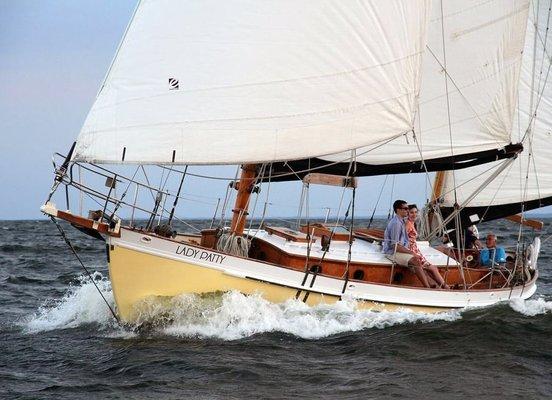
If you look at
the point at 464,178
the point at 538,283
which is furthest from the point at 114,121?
the point at 538,283

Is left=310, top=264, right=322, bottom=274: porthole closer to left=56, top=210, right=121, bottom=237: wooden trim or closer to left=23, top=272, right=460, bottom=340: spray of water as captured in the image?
left=23, top=272, right=460, bottom=340: spray of water

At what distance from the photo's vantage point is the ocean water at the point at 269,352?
10.4m

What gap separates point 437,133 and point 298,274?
446 centimetres

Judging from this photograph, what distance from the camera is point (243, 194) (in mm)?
14414

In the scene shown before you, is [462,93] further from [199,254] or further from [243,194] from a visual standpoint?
[199,254]

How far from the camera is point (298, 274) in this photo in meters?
13.5

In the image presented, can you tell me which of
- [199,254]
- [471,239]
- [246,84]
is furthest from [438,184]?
[199,254]

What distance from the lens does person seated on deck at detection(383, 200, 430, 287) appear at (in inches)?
572

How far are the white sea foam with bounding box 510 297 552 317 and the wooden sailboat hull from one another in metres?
3.68

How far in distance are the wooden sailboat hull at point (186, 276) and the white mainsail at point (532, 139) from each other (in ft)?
21.3

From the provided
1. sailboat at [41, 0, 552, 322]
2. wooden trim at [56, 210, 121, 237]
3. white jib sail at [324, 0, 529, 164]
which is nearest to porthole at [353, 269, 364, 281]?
sailboat at [41, 0, 552, 322]

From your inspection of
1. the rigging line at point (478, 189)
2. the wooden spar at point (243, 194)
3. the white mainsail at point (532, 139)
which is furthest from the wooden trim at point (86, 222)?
the white mainsail at point (532, 139)

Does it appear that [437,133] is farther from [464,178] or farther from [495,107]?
[464,178]

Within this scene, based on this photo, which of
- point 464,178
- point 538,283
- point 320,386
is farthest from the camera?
point 538,283
